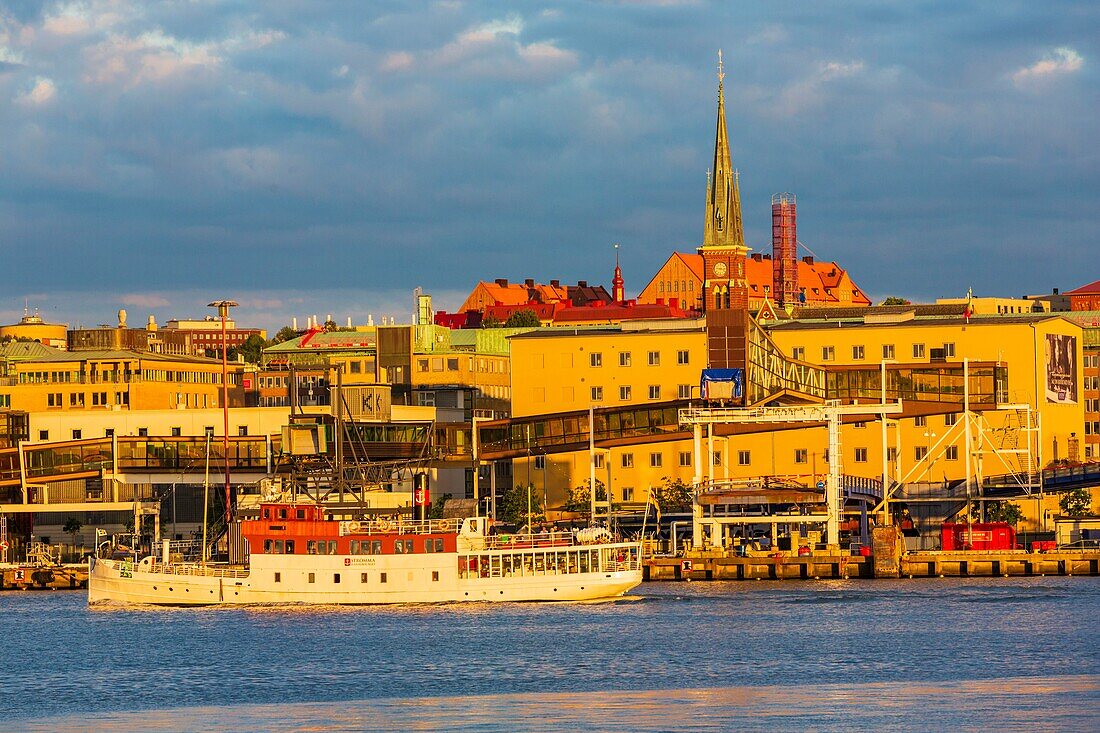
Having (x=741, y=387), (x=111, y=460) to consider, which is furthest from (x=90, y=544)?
(x=741, y=387)

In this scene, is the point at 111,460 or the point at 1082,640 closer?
the point at 1082,640

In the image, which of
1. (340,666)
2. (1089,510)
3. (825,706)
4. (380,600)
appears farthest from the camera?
(1089,510)

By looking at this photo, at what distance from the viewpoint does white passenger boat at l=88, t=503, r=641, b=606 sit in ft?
397

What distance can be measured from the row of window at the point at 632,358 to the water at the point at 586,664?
65820 mm

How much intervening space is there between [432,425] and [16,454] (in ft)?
108

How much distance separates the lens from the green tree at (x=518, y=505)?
173 m

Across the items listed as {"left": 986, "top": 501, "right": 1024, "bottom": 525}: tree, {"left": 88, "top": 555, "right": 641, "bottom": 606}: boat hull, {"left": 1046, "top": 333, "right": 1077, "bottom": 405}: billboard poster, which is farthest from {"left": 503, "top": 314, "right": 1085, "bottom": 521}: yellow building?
{"left": 88, "top": 555, "right": 641, "bottom": 606}: boat hull

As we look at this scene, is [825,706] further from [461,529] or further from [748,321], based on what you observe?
[748,321]

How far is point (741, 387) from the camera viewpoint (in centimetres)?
15688

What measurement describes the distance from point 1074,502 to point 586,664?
325ft

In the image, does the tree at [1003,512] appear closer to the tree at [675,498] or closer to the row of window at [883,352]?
the row of window at [883,352]

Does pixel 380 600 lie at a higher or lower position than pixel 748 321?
lower

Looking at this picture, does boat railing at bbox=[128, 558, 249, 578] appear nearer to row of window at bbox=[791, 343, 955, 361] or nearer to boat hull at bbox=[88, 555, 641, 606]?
boat hull at bbox=[88, 555, 641, 606]

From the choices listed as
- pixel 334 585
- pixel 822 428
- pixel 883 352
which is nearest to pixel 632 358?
pixel 822 428
